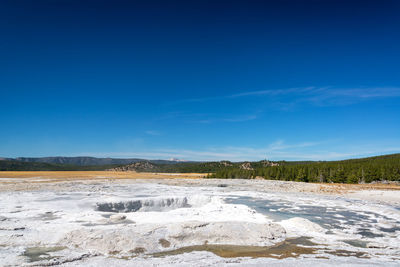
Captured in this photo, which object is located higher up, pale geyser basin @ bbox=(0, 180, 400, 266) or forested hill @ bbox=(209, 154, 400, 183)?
forested hill @ bbox=(209, 154, 400, 183)

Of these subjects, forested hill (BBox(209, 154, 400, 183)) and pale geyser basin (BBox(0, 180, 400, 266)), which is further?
forested hill (BBox(209, 154, 400, 183))

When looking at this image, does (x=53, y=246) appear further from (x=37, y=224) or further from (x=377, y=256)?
(x=377, y=256)

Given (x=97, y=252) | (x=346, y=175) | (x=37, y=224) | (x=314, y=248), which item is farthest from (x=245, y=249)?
(x=346, y=175)

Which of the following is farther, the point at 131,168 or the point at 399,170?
the point at 131,168

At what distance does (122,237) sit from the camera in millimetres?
8742

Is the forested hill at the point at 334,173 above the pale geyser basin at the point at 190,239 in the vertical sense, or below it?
above

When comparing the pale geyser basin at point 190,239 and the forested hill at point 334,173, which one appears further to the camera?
the forested hill at point 334,173

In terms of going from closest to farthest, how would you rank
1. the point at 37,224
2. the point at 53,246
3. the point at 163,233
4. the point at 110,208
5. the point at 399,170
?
1. the point at 53,246
2. the point at 163,233
3. the point at 37,224
4. the point at 110,208
5. the point at 399,170

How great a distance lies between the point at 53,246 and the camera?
327 inches

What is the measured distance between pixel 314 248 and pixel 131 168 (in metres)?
144

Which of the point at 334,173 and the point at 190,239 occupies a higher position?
the point at 334,173

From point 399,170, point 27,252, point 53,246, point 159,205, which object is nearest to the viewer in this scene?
point 27,252

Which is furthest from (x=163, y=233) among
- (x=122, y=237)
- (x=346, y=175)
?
(x=346, y=175)

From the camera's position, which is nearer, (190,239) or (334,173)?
(190,239)
